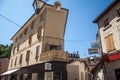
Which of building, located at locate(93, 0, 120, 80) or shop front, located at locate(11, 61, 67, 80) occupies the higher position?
building, located at locate(93, 0, 120, 80)

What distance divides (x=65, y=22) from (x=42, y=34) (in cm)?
406

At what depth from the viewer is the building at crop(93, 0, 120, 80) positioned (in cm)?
1404

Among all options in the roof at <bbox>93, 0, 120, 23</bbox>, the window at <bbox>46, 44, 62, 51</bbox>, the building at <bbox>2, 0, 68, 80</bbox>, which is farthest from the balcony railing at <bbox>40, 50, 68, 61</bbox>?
the roof at <bbox>93, 0, 120, 23</bbox>

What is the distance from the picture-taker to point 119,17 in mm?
14211

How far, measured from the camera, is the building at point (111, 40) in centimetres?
1404

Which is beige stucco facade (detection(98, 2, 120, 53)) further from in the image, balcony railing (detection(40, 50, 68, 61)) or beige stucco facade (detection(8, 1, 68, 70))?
beige stucco facade (detection(8, 1, 68, 70))

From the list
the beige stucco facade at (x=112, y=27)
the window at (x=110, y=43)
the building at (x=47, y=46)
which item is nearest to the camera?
the beige stucco facade at (x=112, y=27)

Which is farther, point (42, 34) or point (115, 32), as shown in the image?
point (42, 34)

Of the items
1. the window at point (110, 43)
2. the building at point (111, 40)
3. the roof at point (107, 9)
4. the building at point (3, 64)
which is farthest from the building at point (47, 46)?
the building at point (3, 64)

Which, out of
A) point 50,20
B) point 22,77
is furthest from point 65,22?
point 22,77

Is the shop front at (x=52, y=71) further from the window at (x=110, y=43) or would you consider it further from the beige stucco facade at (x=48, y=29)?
the window at (x=110, y=43)

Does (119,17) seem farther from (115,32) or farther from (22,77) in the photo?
(22,77)

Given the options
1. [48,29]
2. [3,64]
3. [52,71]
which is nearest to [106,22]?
[48,29]

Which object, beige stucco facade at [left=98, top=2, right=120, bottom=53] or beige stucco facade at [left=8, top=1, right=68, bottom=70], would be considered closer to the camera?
beige stucco facade at [left=98, top=2, right=120, bottom=53]
